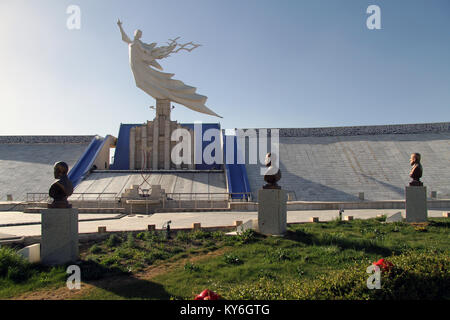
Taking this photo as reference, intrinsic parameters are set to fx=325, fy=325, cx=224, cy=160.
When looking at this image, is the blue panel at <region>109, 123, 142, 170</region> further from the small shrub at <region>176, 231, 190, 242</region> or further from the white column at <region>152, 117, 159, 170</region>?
the small shrub at <region>176, 231, 190, 242</region>

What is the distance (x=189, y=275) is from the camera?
5.57 meters

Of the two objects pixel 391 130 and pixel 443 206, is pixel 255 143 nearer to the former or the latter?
pixel 391 130

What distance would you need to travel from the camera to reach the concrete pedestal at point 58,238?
6.49 m

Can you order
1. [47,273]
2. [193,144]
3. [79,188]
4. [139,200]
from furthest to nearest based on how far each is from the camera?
[193,144]
[79,188]
[139,200]
[47,273]

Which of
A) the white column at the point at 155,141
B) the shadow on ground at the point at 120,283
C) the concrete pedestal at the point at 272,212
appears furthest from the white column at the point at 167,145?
the shadow on ground at the point at 120,283

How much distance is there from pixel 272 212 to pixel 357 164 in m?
16.1

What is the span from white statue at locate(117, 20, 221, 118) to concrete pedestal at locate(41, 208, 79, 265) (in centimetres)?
1881

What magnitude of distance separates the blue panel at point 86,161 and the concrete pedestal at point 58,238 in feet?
46.5

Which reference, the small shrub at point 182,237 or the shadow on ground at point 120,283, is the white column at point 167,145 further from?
the shadow on ground at point 120,283

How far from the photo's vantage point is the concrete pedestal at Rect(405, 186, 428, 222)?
9.69 meters

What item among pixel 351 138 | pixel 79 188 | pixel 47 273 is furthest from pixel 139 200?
pixel 351 138

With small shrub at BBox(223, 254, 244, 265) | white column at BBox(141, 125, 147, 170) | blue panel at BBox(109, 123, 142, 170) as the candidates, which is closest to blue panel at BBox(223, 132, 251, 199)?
white column at BBox(141, 125, 147, 170)

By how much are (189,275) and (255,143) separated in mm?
19846

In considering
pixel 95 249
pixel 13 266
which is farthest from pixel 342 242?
pixel 13 266
